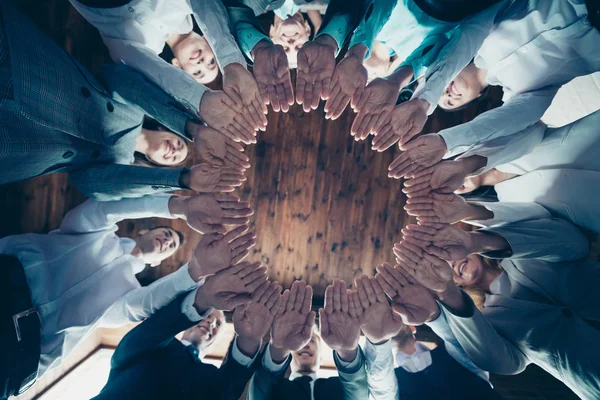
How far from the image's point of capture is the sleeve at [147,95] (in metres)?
1.89

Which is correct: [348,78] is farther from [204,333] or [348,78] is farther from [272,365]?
[204,333]

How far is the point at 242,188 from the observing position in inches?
122

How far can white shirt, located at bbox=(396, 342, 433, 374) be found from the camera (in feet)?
7.61

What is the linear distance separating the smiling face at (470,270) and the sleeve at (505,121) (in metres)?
1.17

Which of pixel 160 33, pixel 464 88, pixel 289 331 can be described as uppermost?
pixel 160 33

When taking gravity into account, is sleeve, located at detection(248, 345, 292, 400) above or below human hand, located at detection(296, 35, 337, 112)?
below

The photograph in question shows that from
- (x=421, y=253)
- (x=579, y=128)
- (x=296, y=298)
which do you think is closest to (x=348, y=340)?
(x=296, y=298)

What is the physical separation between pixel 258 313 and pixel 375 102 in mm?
1709

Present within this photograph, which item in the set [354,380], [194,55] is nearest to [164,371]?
[354,380]

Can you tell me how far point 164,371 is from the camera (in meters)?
1.98

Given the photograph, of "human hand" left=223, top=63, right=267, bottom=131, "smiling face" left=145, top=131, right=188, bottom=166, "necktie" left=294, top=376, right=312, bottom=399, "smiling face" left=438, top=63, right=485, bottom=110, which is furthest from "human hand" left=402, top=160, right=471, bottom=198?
"smiling face" left=145, top=131, right=188, bottom=166

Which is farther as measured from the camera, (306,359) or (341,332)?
(306,359)

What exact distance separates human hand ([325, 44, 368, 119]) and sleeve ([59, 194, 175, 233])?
140 cm

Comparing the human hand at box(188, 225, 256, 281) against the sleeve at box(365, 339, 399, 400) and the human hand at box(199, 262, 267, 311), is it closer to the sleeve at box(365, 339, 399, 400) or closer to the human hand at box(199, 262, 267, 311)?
the human hand at box(199, 262, 267, 311)
